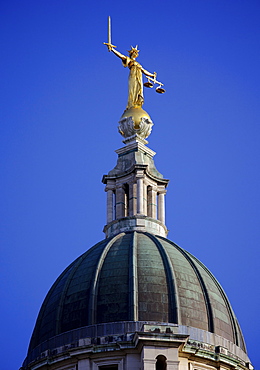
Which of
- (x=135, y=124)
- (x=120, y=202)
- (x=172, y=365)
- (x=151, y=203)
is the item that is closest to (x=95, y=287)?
(x=172, y=365)

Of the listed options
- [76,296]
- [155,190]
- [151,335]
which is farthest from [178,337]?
[155,190]

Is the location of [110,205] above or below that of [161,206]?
below

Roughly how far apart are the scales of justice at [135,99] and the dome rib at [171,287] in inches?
433

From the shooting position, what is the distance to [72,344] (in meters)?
91.2

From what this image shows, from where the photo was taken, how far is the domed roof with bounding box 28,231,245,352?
92.2 meters

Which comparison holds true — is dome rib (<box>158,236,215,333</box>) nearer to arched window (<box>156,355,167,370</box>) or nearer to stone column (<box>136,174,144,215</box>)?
stone column (<box>136,174,144,215</box>)

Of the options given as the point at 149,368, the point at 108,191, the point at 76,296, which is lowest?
the point at 149,368

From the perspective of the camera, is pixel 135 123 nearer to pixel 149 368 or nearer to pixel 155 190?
pixel 155 190

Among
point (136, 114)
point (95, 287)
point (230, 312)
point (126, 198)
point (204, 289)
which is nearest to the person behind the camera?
point (95, 287)

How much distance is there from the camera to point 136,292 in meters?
92.6

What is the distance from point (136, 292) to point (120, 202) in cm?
1100

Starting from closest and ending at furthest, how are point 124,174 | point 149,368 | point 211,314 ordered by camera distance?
point 149,368 → point 211,314 → point 124,174

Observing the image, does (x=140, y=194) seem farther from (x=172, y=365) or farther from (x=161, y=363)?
(x=172, y=365)

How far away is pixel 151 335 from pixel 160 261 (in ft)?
23.6
